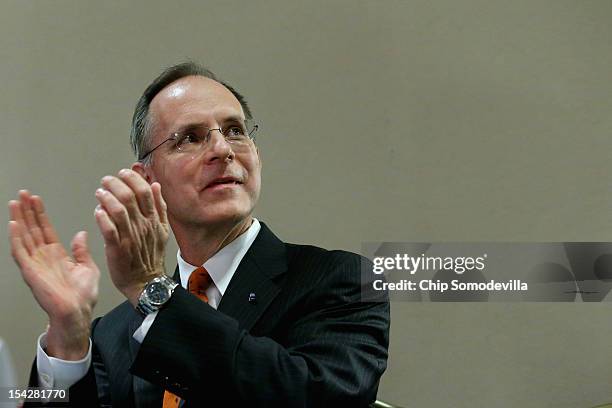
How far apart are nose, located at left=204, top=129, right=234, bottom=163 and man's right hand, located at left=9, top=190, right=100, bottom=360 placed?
0.36m

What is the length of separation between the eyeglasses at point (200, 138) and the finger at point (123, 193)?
18.3 inches

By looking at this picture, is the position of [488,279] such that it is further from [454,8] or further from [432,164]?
[454,8]

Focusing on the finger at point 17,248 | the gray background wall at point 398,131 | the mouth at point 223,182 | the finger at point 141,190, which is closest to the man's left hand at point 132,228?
the finger at point 141,190

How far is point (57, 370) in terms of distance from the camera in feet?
5.15

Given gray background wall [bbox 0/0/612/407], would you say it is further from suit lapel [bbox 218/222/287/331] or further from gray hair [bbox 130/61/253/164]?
suit lapel [bbox 218/222/287/331]

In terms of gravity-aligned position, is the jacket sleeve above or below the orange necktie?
below

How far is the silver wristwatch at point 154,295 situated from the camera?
56.2 inches

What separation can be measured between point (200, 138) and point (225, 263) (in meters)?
0.29

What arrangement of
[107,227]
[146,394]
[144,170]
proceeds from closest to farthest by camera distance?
Result: 1. [107,227]
2. [146,394]
3. [144,170]

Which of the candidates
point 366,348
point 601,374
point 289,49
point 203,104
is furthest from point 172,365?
point 601,374

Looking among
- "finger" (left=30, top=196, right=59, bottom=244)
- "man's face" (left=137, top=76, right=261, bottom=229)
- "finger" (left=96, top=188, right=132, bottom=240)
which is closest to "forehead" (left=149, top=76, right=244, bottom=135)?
"man's face" (left=137, top=76, right=261, bottom=229)

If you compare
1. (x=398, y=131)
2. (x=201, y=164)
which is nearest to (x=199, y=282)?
(x=201, y=164)

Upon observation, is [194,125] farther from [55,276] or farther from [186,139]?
[55,276]

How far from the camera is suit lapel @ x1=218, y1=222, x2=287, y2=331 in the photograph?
171 centimetres
